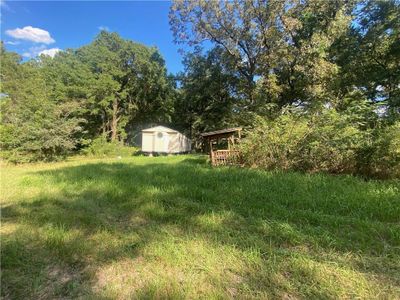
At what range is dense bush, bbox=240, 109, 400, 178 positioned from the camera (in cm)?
659

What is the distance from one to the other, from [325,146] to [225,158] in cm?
433

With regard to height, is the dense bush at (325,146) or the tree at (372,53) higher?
the tree at (372,53)

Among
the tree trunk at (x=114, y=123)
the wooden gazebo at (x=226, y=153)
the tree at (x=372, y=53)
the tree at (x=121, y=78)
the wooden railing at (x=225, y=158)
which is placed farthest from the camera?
the tree trunk at (x=114, y=123)

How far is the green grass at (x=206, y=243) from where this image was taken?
7.41ft

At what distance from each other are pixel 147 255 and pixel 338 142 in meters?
6.40

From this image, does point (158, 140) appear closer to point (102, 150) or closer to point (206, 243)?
point (102, 150)

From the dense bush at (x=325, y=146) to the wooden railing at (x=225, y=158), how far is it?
620 millimetres

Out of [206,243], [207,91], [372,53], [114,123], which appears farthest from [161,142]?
[206,243]

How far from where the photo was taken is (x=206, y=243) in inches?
120

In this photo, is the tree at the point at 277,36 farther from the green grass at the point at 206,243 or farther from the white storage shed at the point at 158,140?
the green grass at the point at 206,243

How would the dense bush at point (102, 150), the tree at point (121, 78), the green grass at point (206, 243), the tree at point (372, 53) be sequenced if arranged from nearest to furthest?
the green grass at point (206, 243)
the tree at point (372, 53)
the dense bush at point (102, 150)
the tree at point (121, 78)

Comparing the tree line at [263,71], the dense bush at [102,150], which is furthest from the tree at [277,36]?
the dense bush at [102,150]

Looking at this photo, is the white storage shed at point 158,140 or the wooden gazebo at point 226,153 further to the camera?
the white storage shed at point 158,140

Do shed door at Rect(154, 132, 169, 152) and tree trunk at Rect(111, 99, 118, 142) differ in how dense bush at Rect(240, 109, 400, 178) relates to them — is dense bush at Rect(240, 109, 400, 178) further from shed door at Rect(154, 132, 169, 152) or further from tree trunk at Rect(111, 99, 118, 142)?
tree trunk at Rect(111, 99, 118, 142)
